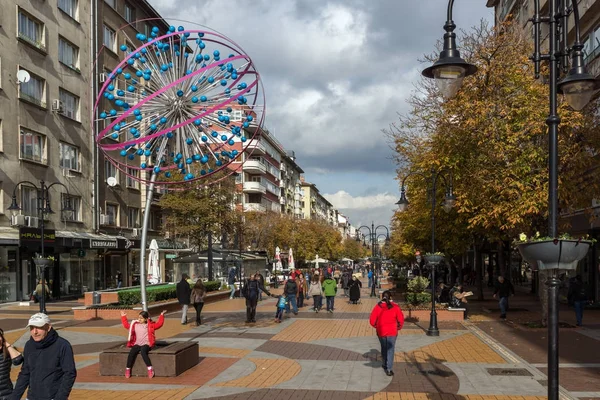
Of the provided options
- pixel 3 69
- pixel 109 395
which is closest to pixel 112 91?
pixel 109 395

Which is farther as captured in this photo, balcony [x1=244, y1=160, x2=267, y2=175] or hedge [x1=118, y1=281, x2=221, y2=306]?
balcony [x1=244, y1=160, x2=267, y2=175]

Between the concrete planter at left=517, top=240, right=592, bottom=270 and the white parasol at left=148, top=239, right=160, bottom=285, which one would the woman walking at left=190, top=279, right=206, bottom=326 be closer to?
the white parasol at left=148, top=239, right=160, bottom=285

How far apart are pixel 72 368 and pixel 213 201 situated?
3896cm

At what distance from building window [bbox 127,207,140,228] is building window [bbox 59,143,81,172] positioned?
843 centimetres

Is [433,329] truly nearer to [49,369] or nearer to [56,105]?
[49,369]

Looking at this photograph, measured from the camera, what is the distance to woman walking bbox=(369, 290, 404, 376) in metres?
12.8

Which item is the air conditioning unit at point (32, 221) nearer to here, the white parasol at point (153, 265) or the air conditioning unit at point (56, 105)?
the white parasol at point (153, 265)

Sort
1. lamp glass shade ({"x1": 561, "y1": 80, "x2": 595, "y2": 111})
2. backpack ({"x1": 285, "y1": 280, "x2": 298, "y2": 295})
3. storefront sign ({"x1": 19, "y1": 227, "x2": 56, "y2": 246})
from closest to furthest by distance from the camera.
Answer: lamp glass shade ({"x1": 561, "y1": 80, "x2": 595, "y2": 111})
backpack ({"x1": 285, "y1": 280, "x2": 298, "y2": 295})
storefront sign ({"x1": 19, "y1": 227, "x2": 56, "y2": 246})

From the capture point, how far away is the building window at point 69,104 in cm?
3847

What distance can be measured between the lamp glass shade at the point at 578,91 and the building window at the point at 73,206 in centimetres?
3455

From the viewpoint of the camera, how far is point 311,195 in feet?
479

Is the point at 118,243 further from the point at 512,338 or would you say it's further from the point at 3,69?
the point at 512,338

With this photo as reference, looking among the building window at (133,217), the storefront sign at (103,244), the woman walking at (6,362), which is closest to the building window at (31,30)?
the storefront sign at (103,244)

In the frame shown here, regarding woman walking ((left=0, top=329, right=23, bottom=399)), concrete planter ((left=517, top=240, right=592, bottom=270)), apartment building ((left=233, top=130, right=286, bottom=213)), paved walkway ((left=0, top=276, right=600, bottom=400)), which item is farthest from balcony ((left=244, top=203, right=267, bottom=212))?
concrete planter ((left=517, top=240, right=592, bottom=270))
